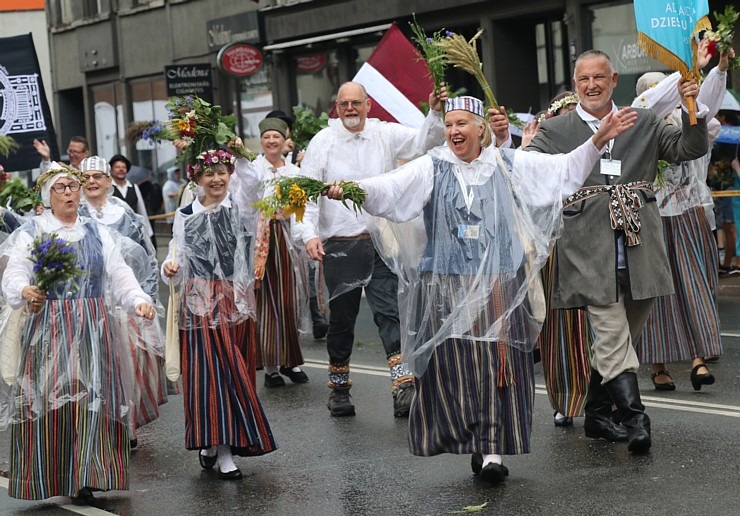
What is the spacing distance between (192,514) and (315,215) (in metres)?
2.87

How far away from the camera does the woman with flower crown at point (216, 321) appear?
293 inches

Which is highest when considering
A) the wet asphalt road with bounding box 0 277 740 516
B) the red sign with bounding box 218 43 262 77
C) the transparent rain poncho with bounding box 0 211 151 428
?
the red sign with bounding box 218 43 262 77

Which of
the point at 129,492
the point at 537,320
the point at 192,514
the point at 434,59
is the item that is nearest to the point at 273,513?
the point at 192,514

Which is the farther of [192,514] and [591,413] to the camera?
[591,413]

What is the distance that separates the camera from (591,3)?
19.8 m

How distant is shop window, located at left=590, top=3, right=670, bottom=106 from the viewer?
63.1ft

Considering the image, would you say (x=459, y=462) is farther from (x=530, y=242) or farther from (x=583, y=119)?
(x=583, y=119)

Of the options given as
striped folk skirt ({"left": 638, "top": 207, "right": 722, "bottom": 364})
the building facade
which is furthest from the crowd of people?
the building facade

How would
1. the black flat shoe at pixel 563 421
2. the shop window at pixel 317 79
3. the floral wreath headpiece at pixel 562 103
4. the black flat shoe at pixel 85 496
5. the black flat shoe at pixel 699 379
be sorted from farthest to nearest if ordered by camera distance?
the shop window at pixel 317 79 < the black flat shoe at pixel 699 379 < the floral wreath headpiece at pixel 562 103 < the black flat shoe at pixel 563 421 < the black flat shoe at pixel 85 496

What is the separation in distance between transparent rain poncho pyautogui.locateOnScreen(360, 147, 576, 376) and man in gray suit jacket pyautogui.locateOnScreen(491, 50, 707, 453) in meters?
0.43

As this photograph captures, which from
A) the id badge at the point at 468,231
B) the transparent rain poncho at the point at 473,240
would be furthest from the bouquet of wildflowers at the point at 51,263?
the id badge at the point at 468,231

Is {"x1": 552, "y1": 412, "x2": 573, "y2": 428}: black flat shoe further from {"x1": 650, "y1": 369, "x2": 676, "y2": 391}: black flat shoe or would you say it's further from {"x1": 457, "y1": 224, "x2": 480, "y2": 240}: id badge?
{"x1": 457, "y1": 224, "x2": 480, "y2": 240}: id badge

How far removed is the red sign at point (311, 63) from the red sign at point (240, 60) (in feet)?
2.71

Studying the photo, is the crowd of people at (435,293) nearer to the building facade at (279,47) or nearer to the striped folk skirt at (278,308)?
the striped folk skirt at (278,308)
